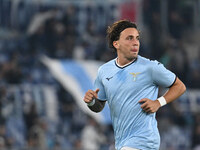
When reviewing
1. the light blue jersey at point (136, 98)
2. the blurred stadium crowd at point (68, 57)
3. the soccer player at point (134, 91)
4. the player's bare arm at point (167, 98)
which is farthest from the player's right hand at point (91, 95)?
the blurred stadium crowd at point (68, 57)

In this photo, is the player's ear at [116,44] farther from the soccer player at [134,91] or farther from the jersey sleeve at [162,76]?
the jersey sleeve at [162,76]

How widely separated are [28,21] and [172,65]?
4.36 meters

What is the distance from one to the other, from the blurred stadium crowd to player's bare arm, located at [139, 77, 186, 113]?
27.9 feet

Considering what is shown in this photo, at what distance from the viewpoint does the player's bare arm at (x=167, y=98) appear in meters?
5.99

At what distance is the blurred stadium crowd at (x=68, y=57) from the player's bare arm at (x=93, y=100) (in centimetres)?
790

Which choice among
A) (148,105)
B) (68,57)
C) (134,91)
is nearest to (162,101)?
(148,105)

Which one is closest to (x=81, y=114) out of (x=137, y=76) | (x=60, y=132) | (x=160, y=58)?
(x=60, y=132)

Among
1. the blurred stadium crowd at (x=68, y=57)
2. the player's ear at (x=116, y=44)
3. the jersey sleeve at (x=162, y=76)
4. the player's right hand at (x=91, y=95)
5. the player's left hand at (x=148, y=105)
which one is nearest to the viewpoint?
the player's left hand at (x=148, y=105)

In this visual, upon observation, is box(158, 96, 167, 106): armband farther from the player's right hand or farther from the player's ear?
the player's ear

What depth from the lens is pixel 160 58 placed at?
56.5ft

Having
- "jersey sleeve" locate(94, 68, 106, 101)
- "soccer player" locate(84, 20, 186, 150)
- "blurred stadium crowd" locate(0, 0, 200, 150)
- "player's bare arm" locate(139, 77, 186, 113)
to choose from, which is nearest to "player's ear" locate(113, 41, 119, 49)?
"soccer player" locate(84, 20, 186, 150)

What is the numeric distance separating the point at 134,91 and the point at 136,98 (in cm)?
8

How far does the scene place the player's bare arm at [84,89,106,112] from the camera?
625 cm

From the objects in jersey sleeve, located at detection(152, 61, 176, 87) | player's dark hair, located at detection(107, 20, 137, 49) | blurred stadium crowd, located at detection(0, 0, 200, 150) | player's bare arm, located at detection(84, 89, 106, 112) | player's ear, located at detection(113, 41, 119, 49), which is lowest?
blurred stadium crowd, located at detection(0, 0, 200, 150)
